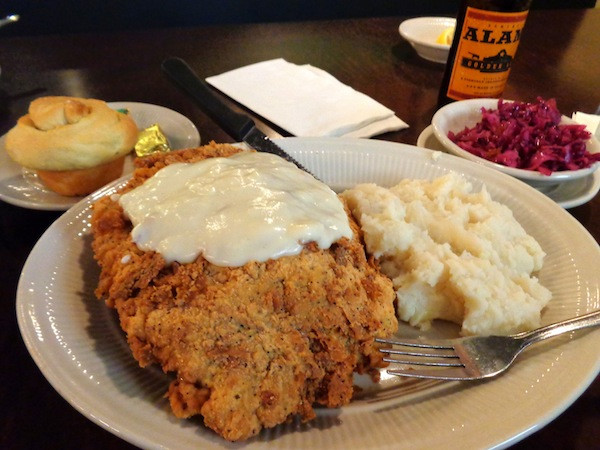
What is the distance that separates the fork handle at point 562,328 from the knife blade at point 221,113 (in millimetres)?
1112

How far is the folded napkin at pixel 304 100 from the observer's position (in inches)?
102

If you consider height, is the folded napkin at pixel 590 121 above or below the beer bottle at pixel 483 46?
below

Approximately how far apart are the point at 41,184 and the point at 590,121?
3067mm

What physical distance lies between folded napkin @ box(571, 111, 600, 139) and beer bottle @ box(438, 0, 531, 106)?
21.7 inches

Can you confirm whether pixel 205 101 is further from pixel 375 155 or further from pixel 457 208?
pixel 457 208

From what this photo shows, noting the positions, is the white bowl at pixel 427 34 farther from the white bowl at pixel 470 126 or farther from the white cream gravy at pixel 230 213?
the white cream gravy at pixel 230 213

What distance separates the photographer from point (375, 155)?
2.09m

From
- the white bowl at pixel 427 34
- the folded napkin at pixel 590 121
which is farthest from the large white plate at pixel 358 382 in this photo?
the white bowl at pixel 427 34

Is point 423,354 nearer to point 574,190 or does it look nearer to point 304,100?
point 574,190

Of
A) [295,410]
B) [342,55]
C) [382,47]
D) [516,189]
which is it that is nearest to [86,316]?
[295,410]

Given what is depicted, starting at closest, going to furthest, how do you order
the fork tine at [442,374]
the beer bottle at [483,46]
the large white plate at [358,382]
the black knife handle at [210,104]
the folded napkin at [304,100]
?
1. the large white plate at [358,382]
2. the fork tine at [442,374]
3. the black knife handle at [210,104]
4. the beer bottle at [483,46]
5. the folded napkin at [304,100]

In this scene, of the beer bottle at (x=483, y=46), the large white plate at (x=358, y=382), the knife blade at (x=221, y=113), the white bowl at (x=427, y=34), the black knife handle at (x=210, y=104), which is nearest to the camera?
the large white plate at (x=358, y=382)

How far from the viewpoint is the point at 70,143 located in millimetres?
1927

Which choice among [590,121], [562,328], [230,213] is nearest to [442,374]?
[562,328]
